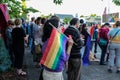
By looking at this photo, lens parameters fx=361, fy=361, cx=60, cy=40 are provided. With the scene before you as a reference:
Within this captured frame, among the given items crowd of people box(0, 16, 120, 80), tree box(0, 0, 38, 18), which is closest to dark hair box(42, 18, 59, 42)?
crowd of people box(0, 16, 120, 80)

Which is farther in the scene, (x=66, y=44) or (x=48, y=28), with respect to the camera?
(x=66, y=44)

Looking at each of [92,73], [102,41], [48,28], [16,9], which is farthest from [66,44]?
[16,9]

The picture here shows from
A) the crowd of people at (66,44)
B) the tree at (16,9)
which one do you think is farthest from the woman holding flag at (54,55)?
the tree at (16,9)

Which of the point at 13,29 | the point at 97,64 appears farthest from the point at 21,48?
the point at 97,64

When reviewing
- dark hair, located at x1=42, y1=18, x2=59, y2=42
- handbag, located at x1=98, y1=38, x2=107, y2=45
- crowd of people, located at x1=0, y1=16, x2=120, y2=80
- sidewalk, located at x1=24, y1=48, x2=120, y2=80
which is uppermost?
dark hair, located at x1=42, y1=18, x2=59, y2=42

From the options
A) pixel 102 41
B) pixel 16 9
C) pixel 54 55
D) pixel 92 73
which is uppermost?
pixel 54 55

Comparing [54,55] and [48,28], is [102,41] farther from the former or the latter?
[54,55]

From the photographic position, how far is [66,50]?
6180mm

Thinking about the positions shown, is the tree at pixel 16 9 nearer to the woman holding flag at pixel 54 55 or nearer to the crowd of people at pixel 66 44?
the crowd of people at pixel 66 44

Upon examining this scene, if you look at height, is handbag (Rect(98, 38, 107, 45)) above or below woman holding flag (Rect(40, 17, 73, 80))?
below

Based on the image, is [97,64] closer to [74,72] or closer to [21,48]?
[21,48]

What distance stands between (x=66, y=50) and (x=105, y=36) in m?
7.46

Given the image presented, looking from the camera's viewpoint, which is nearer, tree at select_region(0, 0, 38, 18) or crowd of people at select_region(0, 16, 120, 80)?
crowd of people at select_region(0, 16, 120, 80)

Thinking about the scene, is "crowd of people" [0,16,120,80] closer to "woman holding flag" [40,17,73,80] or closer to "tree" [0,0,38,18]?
"woman holding flag" [40,17,73,80]
